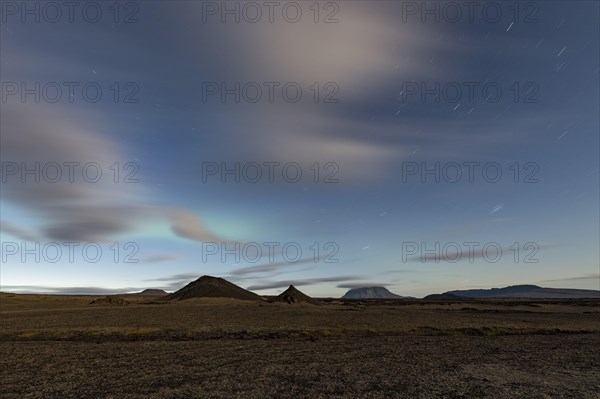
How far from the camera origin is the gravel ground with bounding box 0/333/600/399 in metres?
20.5

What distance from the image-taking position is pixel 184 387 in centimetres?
2119

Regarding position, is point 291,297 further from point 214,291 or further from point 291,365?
point 291,365

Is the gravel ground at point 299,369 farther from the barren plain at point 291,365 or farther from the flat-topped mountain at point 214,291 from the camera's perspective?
the flat-topped mountain at point 214,291

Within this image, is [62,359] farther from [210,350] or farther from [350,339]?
[350,339]

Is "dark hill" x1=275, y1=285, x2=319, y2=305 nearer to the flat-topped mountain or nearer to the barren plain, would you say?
the flat-topped mountain

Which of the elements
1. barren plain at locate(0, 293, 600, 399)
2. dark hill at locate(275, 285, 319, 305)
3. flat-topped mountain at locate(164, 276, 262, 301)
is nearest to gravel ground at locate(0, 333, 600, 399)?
barren plain at locate(0, 293, 600, 399)

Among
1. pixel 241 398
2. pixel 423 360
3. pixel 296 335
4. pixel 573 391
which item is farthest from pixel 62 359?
pixel 573 391

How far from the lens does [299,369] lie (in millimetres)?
25641

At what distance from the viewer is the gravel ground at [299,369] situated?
20547 mm

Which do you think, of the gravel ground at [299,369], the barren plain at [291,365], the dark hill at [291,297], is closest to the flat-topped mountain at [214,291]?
the dark hill at [291,297]

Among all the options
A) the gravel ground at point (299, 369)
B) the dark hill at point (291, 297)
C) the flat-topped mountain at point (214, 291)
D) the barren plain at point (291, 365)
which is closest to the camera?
the gravel ground at point (299, 369)

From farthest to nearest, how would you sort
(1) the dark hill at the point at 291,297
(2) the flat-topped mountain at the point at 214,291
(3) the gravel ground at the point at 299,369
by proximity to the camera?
(2) the flat-topped mountain at the point at 214,291 < (1) the dark hill at the point at 291,297 < (3) the gravel ground at the point at 299,369

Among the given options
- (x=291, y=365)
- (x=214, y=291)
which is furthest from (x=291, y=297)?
(x=291, y=365)

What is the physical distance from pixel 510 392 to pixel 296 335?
27290 mm
